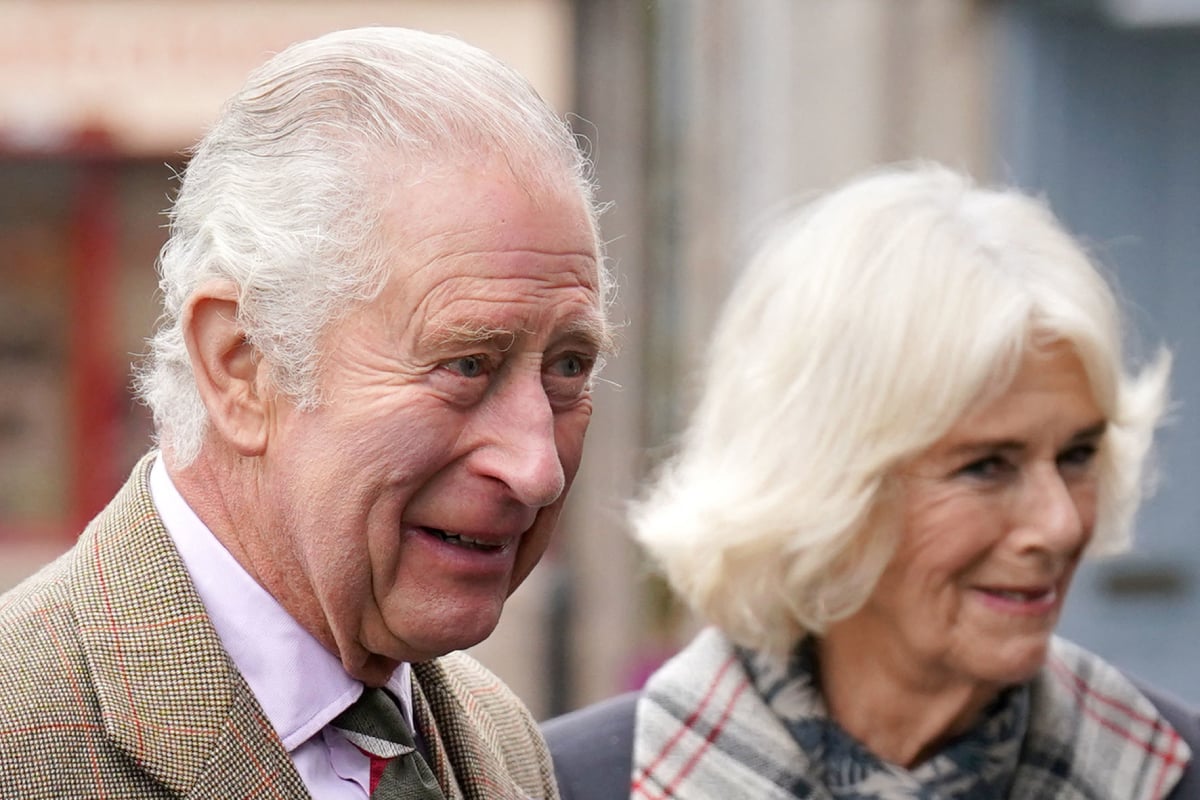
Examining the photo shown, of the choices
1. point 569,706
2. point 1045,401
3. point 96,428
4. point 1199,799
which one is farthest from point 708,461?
point 96,428

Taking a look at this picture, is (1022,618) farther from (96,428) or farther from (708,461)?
(96,428)

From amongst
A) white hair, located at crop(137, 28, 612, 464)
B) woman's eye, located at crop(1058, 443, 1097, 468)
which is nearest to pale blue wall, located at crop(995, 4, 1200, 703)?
woman's eye, located at crop(1058, 443, 1097, 468)

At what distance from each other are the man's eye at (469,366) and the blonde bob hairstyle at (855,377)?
46.2 inches

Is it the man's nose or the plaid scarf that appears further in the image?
the plaid scarf

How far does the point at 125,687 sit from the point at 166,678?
43 millimetres

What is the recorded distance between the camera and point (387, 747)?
1976 mm

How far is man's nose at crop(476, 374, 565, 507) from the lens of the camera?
183 cm

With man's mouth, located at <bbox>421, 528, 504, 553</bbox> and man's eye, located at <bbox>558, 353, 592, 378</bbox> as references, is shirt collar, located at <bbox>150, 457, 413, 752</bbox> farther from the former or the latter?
man's eye, located at <bbox>558, 353, 592, 378</bbox>

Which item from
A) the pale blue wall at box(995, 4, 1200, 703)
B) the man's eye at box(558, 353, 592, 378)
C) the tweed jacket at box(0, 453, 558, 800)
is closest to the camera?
the tweed jacket at box(0, 453, 558, 800)

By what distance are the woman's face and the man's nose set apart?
Result: 3.87 ft

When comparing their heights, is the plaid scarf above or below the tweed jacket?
below

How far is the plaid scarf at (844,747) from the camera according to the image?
114 inches

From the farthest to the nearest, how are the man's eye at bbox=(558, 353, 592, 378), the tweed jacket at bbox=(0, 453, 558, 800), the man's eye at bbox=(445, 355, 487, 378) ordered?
the man's eye at bbox=(558, 353, 592, 378) < the man's eye at bbox=(445, 355, 487, 378) < the tweed jacket at bbox=(0, 453, 558, 800)

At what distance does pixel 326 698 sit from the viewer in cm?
194
